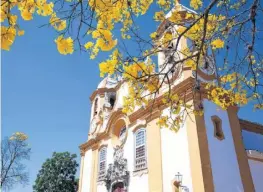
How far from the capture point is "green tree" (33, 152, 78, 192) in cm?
2792

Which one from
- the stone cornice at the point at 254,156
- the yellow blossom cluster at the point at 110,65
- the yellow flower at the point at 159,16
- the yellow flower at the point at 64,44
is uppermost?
the yellow flower at the point at 159,16

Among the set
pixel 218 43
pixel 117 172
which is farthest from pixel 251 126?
pixel 218 43

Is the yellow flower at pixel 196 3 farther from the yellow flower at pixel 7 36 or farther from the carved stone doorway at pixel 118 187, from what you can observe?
the carved stone doorway at pixel 118 187

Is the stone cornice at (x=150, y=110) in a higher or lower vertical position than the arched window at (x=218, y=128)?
higher

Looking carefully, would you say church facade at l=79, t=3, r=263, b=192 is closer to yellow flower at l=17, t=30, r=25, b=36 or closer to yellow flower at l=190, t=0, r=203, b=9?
yellow flower at l=190, t=0, r=203, b=9

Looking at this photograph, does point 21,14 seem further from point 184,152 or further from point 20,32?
point 184,152

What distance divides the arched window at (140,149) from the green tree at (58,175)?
57.4 feet

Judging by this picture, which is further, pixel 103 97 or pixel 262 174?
pixel 103 97

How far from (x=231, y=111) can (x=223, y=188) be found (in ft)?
12.9

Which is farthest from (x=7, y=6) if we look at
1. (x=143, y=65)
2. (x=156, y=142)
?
(x=156, y=142)

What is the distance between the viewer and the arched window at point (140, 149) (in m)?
13.2

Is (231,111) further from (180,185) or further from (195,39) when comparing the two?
(195,39)

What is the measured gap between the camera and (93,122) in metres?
21.1

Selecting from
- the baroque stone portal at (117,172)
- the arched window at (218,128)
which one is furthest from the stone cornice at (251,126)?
the baroque stone portal at (117,172)
